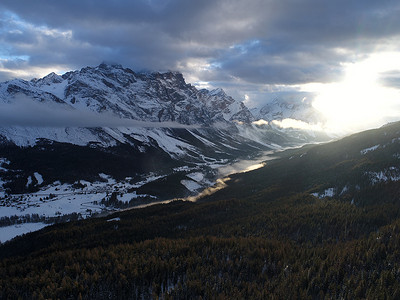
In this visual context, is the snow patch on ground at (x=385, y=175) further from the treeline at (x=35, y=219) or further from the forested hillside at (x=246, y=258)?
the treeline at (x=35, y=219)

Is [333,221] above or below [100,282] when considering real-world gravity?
below

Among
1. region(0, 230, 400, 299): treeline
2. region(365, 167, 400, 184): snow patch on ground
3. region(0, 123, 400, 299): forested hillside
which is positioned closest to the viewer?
region(0, 230, 400, 299): treeline

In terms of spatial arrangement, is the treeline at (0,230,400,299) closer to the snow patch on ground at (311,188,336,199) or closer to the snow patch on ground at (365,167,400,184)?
the snow patch on ground at (365,167,400,184)

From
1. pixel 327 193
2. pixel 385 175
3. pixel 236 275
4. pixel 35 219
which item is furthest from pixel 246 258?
pixel 35 219

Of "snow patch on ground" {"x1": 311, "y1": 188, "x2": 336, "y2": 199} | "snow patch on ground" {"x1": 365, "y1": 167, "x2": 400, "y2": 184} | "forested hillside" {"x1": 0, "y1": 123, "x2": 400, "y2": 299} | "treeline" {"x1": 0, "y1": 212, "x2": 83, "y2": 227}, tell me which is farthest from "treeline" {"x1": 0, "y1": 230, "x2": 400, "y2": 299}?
"treeline" {"x1": 0, "y1": 212, "x2": 83, "y2": 227}

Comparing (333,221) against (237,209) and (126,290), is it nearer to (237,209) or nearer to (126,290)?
(237,209)

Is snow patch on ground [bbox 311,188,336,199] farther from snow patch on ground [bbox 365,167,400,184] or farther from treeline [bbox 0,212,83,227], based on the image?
treeline [bbox 0,212,83,227]

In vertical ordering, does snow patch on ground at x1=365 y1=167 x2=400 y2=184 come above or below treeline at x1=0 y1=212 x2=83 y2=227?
above

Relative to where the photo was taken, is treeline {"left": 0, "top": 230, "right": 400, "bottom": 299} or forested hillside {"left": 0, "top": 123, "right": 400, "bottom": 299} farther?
forested hillside {"left": 0, "top": 123, "right": 400, "bottom": 299}

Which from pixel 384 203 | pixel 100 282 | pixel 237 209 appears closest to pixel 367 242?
pixel 384 203

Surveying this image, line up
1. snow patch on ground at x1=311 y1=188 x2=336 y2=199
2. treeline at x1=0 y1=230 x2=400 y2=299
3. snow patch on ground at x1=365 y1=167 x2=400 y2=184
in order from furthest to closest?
1. snow patch on ground at x1=311 y1=188 x2=336 y2=199
2. snow patch on ground at x1=365 y1=167 x2=400 y2=184
3. treeline at x1=0 y1=230 x2=400 y2=299

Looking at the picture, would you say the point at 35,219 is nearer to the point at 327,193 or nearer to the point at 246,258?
the point at 246,258
